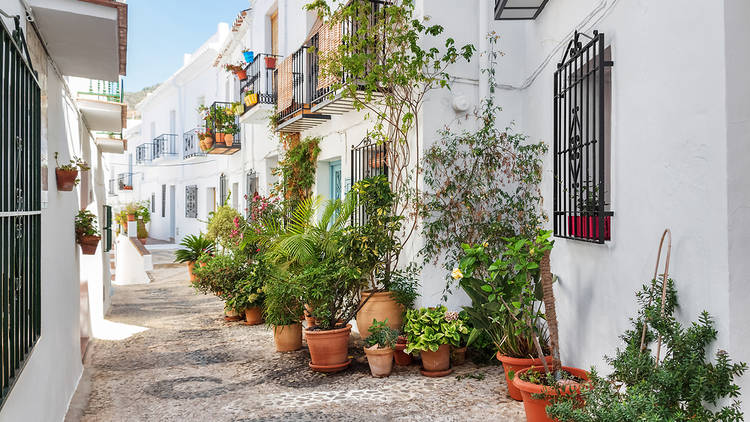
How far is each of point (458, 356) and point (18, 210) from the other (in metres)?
3.95

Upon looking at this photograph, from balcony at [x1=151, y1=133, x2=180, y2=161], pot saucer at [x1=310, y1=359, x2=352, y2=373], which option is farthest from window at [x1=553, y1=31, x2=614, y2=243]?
balcony at [x1=151, y1=133, x2=180, y2=161]

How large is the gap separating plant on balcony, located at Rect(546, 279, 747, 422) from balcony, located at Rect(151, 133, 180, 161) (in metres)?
19.7

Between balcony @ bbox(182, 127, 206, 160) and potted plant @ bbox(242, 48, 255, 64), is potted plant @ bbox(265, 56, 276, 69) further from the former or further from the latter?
balcony @ bbox(182, 127, 206, 160)

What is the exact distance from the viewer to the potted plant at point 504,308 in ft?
13.4

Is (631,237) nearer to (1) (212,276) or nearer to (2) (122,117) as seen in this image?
(1) (212,276)

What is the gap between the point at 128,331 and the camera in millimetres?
7453

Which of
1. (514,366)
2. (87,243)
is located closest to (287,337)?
(87,243)

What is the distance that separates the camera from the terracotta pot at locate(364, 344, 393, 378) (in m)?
5.16

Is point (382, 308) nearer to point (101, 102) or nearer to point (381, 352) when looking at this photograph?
point (381, 352)

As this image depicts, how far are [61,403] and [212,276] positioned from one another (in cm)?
364

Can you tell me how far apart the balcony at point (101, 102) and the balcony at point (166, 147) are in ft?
43.7

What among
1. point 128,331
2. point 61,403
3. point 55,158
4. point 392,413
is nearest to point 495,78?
point 392,413

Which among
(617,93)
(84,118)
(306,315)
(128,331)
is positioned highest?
(84,118)

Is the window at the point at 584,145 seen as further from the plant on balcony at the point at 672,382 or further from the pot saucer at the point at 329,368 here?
the pot saucer at the point at 329,368
